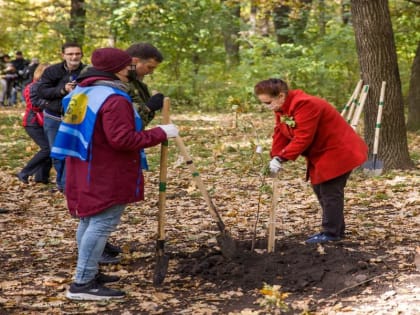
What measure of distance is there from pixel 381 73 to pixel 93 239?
6153 millimetres

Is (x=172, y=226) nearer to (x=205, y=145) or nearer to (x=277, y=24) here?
(x=205, y=145)

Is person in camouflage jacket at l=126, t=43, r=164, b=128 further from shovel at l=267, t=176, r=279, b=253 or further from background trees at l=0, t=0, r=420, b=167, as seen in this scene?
background trees at l=0, t=0, r=420, b=167

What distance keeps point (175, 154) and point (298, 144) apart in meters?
6.90

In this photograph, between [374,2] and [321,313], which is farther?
[374,2]

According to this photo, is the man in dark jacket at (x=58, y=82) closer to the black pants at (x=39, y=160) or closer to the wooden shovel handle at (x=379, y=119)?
the black pants at (x=39, y=160)

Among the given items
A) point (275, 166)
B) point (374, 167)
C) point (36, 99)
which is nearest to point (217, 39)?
point (374, 167)

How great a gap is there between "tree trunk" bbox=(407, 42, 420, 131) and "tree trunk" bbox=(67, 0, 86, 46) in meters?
11.0

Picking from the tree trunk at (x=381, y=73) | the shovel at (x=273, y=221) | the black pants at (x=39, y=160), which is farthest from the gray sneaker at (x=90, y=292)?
the tree trunk at (x=381, y=73)

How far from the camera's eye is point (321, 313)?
4.37 metres

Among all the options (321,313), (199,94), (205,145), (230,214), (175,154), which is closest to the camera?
(321,313)

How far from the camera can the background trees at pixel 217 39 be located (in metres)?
18.5

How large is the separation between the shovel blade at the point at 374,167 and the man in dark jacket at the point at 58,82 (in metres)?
4.37

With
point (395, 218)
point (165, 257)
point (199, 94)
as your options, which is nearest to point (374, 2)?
point (395, 218)

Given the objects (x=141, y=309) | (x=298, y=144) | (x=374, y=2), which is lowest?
(x=141, y=309)
